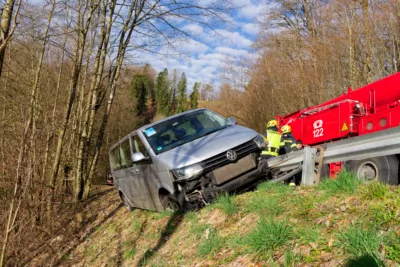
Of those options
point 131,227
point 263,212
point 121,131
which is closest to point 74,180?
point 131,227

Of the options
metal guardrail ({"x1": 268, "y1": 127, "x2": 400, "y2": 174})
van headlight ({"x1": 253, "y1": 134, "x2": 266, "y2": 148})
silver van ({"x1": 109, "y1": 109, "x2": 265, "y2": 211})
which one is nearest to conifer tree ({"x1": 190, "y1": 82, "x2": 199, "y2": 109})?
silver van ({"x1": 109, "y1": 109, "x2": 265, "y2": 211})

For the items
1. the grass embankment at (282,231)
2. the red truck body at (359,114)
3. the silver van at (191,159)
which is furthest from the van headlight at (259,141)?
the red truck body at (359,114)

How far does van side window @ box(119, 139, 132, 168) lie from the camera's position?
724cm

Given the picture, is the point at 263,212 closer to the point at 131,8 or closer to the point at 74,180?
the point at 74,180

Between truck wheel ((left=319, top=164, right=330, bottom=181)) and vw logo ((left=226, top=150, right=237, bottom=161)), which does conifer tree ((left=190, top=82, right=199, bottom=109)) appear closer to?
truck wheel ((left=319, top=164, right=330, bottom=181))

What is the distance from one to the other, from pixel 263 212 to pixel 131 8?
9.24m

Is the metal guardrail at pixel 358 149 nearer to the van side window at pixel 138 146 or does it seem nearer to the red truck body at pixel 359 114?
the red truck body at pixel 359 114

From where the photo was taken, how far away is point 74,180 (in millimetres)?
10867

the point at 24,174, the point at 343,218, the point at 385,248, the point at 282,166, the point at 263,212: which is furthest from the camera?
the point at 282,166

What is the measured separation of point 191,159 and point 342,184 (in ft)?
7.48

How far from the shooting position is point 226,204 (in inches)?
191

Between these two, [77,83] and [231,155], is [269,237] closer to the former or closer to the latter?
[231,155]

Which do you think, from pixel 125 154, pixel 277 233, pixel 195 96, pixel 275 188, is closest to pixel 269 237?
pixel 277 233

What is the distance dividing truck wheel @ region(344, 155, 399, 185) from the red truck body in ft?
6.36
